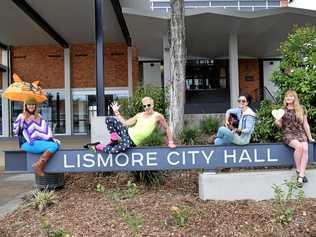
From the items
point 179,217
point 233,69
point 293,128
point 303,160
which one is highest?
point 233,69

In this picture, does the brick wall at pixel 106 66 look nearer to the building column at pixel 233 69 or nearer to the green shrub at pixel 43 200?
the building column at pixel 233 69

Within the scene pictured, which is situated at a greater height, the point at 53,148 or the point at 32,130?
the point at 32,130

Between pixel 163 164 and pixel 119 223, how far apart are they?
1.38m

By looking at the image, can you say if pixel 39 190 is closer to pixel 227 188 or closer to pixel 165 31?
pixel 227 188

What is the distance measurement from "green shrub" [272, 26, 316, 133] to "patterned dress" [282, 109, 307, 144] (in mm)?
1183

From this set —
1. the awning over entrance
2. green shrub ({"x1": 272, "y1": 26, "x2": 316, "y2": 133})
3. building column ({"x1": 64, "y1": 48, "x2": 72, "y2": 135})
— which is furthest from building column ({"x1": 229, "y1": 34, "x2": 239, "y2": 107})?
building column ({"x1": 64, "y1": 48, "x2": 72, "y2": 135})

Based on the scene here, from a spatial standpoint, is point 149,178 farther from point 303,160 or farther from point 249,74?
point 249,74

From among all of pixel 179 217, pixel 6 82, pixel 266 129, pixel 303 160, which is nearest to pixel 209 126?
pixel 266 129

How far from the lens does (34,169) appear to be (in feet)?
21.9

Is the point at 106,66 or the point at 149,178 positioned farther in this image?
the point at 106,66

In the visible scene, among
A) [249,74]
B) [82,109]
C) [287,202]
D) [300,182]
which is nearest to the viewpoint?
[287,202]

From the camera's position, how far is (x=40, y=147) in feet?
22.1

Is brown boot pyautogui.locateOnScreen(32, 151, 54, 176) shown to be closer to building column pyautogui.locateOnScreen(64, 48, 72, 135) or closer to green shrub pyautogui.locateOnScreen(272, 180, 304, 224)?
green shrub pyautogui.locateOnScreen(272, 180, 304, 224)

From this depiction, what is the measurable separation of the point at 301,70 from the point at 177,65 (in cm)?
307
